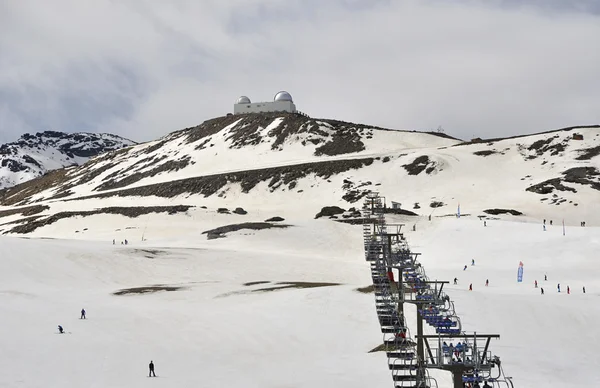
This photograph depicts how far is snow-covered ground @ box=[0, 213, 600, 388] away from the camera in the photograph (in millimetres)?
32688

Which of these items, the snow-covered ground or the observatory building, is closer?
the snow-covered ground

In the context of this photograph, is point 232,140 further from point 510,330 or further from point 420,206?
point 510,330

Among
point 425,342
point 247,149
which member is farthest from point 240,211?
point 425,342

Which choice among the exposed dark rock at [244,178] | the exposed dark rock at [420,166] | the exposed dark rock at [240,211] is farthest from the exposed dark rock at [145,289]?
the exposed dark rock at [420,166]

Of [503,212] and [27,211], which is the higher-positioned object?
[27,211]

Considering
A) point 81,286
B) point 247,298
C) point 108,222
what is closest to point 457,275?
point 247,298

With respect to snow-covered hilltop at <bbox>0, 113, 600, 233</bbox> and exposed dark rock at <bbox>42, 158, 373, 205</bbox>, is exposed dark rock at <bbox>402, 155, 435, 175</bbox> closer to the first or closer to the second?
snow-covered hilltop at <bbox>0, 113, 600, 233</bbox>

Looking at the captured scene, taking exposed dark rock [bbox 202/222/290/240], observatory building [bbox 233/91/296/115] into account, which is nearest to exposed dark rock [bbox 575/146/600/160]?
exposed dark rock [bbox 202/222/290/240]

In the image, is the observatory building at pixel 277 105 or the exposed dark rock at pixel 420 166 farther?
the observatory building at pixel 277 105

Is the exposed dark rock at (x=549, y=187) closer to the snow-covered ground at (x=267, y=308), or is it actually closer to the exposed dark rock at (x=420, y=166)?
the exposed dark rock at (x=420, y=166)

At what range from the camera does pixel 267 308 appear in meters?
48.5

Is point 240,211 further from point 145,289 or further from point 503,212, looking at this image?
point 145,289

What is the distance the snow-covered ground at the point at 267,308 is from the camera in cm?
3269

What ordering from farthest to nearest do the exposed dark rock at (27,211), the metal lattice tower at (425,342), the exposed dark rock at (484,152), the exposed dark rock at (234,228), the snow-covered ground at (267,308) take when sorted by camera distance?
1. the exposed dark rock at (27,211)
2. the exposed dark rock at (484,152)
3. the exposed dark rock at (234,228)
4. the snow-covered ground at (267,308)
5. the metal lattice tower at (425,342)
